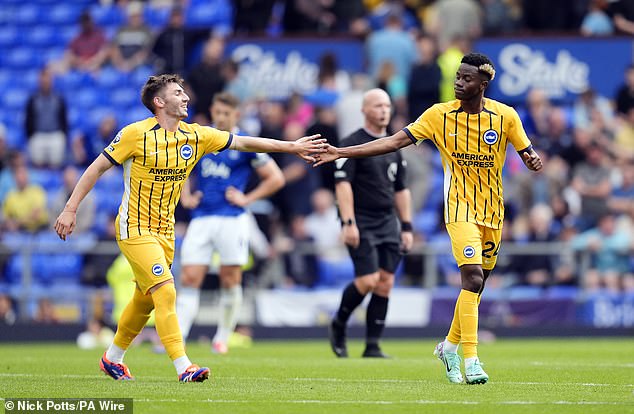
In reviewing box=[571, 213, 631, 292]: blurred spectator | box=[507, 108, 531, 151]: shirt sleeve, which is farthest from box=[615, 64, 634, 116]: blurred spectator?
box=[507, 108, 531, 151]: shirt sleeve

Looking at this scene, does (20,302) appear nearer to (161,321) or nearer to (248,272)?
(248,272)

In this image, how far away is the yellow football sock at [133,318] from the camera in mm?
10164

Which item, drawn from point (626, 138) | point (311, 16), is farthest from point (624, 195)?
point (311, 16)

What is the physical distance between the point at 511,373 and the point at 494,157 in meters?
2.20

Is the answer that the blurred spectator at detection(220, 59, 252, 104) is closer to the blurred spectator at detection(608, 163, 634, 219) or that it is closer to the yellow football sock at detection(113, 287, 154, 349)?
the blurred spectator at detection(608, 163, 634, 219)

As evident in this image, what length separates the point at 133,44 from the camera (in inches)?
929

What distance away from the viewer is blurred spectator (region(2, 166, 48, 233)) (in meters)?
20.1

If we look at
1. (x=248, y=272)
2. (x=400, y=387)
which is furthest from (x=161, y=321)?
(x=248, y=272)

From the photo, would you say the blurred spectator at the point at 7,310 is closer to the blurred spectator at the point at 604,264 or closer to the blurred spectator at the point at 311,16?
the blurred spectator at the point at 311,16

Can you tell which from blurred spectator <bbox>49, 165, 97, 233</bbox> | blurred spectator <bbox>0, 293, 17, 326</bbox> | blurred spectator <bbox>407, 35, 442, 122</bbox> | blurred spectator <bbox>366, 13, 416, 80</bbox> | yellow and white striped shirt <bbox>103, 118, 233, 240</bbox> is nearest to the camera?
yellow and white striped shirt <bbox>103, 118, 233, 240</bbox>

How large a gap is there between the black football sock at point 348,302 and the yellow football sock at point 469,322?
351 cm

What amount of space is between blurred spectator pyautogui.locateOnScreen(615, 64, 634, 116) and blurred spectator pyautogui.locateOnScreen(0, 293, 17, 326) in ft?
35.2

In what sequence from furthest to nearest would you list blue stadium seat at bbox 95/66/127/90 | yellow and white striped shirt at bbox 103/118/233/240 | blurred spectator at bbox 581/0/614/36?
blue stadium seat at bbox 95/66/127/90 → blurred spectator at bbox 581/0/614/36 → yellow and white striped shirt at bbox 103/118/233/240

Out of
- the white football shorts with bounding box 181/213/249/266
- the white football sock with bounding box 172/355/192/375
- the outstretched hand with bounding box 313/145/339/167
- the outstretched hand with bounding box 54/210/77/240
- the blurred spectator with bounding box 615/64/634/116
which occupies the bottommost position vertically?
the white football sock with bounding box 172/355/192/375
